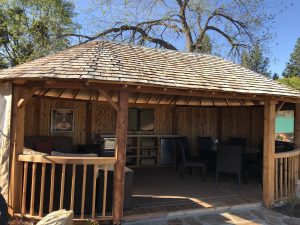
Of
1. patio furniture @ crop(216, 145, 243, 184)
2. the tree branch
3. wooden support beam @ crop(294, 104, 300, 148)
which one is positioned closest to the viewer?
patio furniture @ crop(216, 145, 243, 184)

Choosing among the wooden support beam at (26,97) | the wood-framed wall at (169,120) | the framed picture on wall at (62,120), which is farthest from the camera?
the framed picture on wall at (62,120)

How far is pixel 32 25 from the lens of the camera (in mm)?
17469

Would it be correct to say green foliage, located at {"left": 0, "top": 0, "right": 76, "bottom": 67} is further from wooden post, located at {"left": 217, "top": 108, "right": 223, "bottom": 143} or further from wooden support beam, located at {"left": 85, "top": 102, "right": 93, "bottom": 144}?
wooden post, located at {"left": 217, "top": 108, "right": 223, "bottom": 143}

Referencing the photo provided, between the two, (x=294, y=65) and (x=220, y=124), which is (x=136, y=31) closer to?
(x=220, y=124)

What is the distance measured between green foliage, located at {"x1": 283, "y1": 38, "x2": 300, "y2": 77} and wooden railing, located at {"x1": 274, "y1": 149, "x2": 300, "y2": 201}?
32.0 m

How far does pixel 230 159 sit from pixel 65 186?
438 centimetres

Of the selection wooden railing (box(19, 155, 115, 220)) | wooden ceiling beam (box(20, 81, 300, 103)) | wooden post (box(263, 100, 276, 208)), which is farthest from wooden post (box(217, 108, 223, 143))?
wooden railing (box(19, 155, 115, 220))

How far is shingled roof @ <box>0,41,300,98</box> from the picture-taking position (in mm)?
5382

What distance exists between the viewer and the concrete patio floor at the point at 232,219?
5688 millimetres

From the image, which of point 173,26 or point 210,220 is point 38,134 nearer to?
point 210,220

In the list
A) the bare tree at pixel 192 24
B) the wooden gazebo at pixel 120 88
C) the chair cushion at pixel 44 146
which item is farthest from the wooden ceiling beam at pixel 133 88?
the bare tree at pixel 192 24

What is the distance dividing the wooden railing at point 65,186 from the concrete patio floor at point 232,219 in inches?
A: 29.9

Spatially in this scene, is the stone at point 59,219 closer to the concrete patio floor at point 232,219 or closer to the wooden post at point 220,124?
the concrete patio floor at point 232,219

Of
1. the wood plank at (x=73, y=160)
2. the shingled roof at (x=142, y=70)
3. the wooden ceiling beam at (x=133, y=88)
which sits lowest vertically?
the wood plank at (x=73, y=160)
